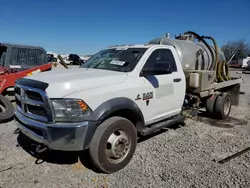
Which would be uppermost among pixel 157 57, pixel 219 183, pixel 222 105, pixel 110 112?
pixel 157 57

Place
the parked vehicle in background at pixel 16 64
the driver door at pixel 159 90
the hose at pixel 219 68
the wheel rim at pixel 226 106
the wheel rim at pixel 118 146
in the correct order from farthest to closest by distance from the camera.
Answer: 1. the hose at pixel 219 68
2. the wheel rim at pixel 226 106
3. the parked vehicle in background at pixel 16 64
4. the driver door at pixel 159 90
5. the wheel rim at pixel 118 146

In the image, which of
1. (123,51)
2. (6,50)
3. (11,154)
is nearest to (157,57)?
(123,51)

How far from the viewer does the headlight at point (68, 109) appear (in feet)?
10.1

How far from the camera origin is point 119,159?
3740 mm

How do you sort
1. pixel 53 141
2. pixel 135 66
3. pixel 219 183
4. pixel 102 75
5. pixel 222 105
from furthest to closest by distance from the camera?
pixel 222 105
pixel 135 66
pixel 102 75
pixel 219 183
pixel 53 141

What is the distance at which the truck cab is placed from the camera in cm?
312

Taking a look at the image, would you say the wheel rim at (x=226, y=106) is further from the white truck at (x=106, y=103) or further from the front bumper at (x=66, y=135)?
the front bumper at (x=66, y=135)

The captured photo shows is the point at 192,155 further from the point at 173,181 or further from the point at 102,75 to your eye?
the point at 102,75

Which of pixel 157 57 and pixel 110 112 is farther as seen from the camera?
pixel 157 57

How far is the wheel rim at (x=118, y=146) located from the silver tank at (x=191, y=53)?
3.36 metres

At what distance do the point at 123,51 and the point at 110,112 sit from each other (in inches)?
65.9

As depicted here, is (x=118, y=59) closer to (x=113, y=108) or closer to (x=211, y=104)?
(x=113, y=108)

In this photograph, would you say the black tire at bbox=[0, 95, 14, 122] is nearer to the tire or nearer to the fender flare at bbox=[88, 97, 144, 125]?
the tire

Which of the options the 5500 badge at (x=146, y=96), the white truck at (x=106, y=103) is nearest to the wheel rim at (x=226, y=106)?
the white truck at (x=106, y=103)
